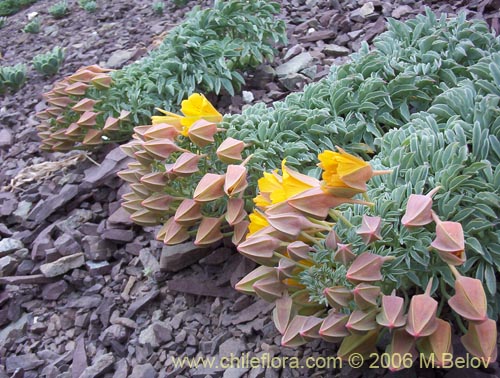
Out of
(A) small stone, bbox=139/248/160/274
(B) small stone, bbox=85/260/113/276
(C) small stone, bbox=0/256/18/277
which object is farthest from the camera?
(C) small stone, bbox=0/256/18/277

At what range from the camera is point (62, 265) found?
2.95 metres

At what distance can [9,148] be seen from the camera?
169 inches

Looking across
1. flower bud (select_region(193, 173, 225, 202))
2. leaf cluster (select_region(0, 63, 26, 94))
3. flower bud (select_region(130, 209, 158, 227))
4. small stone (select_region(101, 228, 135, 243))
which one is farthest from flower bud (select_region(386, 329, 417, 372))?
leaf cluster (select_region(0, 63, 26, 94))

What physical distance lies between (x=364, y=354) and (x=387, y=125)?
1259mm

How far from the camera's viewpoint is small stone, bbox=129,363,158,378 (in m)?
2.32

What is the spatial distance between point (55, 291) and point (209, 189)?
1204 mm

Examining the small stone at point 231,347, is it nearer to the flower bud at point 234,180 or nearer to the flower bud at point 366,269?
the flower bud at point 234,180

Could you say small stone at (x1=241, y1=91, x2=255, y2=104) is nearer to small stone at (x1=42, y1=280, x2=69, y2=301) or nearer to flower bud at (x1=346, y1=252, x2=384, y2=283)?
small stone at (x1=42, y1=280, x2=69, y2=301)

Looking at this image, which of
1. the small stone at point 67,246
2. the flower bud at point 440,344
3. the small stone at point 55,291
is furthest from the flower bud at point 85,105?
the flower bud at point 440,344

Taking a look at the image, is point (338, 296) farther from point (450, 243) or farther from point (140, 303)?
point (140, 303)

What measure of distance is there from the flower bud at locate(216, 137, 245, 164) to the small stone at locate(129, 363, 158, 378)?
2.98 feet

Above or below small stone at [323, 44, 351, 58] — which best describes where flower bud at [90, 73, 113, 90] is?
above

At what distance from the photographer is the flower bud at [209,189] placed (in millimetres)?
2205

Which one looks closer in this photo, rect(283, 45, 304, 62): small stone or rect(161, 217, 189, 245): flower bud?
rect(161, 217, 189, 245): flower bud
